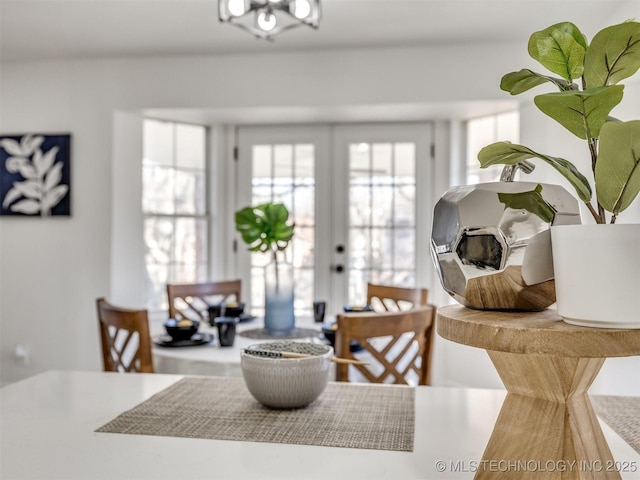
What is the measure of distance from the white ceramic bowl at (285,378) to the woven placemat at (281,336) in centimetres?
142

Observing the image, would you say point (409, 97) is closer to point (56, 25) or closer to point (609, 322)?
point (56, 25)

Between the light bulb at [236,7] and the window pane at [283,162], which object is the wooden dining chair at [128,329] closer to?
the light bulb at [236,7]

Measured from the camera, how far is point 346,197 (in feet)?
13.8

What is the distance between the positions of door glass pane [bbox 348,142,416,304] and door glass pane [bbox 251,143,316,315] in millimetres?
307

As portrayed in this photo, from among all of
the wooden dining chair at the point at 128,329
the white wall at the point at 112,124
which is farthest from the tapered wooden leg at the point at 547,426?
the white wall at the point at 112,124

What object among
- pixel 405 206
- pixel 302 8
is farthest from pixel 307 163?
pixel 302 8

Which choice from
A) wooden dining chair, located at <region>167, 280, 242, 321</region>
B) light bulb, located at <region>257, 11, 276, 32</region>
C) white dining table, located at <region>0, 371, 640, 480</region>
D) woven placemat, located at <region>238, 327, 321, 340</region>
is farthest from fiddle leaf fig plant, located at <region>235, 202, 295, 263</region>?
white dining table, located at <region>0, 371, 640, 480</region>

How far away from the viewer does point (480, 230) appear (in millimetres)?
735

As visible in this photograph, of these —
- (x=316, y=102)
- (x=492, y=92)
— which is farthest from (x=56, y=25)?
(x=492, y=92)

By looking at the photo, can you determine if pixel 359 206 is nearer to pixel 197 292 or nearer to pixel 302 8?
pixel 197 292

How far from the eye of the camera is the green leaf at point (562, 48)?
0.69 meters

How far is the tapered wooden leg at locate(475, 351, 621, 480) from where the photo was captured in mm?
677

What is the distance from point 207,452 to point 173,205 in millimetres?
3476

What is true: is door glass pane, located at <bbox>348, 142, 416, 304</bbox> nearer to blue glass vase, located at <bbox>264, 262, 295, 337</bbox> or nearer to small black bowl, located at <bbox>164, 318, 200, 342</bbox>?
blue glass vase, located at <bbox>264, 262, 295, 337</bbox>
